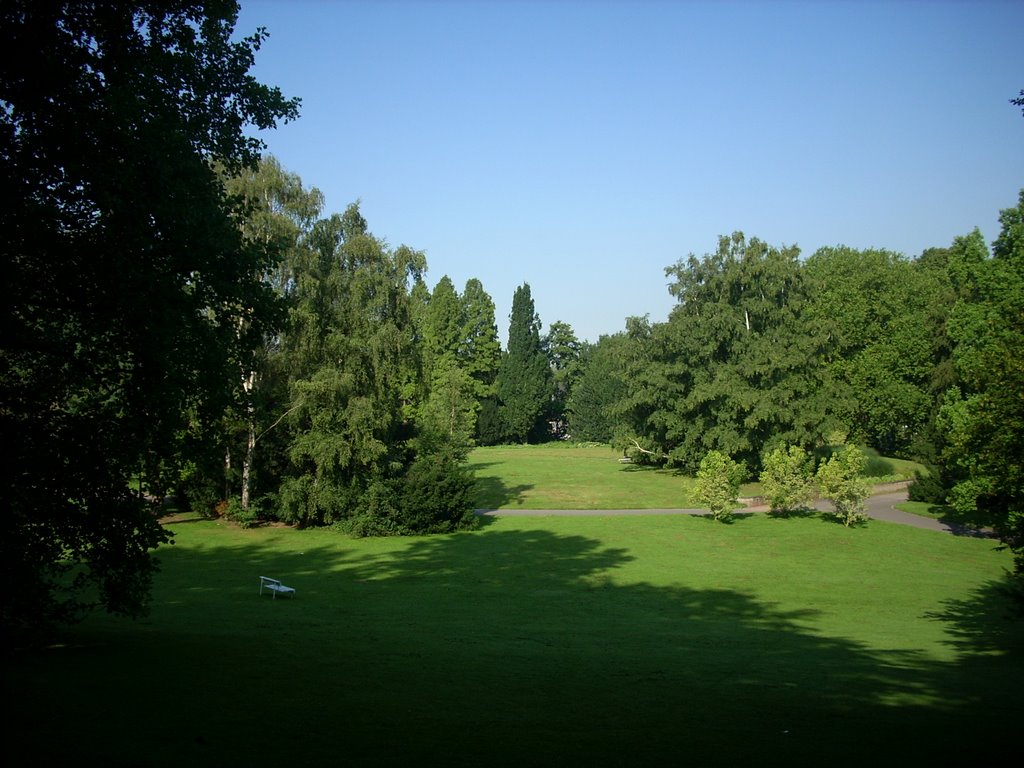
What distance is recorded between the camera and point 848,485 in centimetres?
3625

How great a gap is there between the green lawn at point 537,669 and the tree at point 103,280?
193 centimetres

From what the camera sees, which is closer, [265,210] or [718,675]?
[718,675]

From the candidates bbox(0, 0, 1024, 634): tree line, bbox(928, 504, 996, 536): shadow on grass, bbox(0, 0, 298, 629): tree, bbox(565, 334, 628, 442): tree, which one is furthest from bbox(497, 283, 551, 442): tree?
bbox(0, 0, 298, 629): tree

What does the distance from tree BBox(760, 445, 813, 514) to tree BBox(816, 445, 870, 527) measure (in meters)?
1.78

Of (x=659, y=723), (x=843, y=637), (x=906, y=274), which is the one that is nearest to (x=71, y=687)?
(x=659, y=723)

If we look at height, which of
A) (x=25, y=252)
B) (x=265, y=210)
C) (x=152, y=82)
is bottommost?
(x=25, y=252)

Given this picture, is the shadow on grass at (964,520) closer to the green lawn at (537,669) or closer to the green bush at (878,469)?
the green lawn at (537,669)

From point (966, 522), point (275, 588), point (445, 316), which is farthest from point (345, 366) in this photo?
point (445, 316)

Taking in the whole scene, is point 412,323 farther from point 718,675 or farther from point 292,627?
point 718,675

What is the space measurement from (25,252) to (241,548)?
981 inches

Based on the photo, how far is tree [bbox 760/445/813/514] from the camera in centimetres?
3862

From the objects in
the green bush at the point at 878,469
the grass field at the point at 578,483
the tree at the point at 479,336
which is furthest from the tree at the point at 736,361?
the tree at the point at 479,336

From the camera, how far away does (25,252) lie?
977cm

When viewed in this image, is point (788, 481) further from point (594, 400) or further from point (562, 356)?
point (562, 356)
